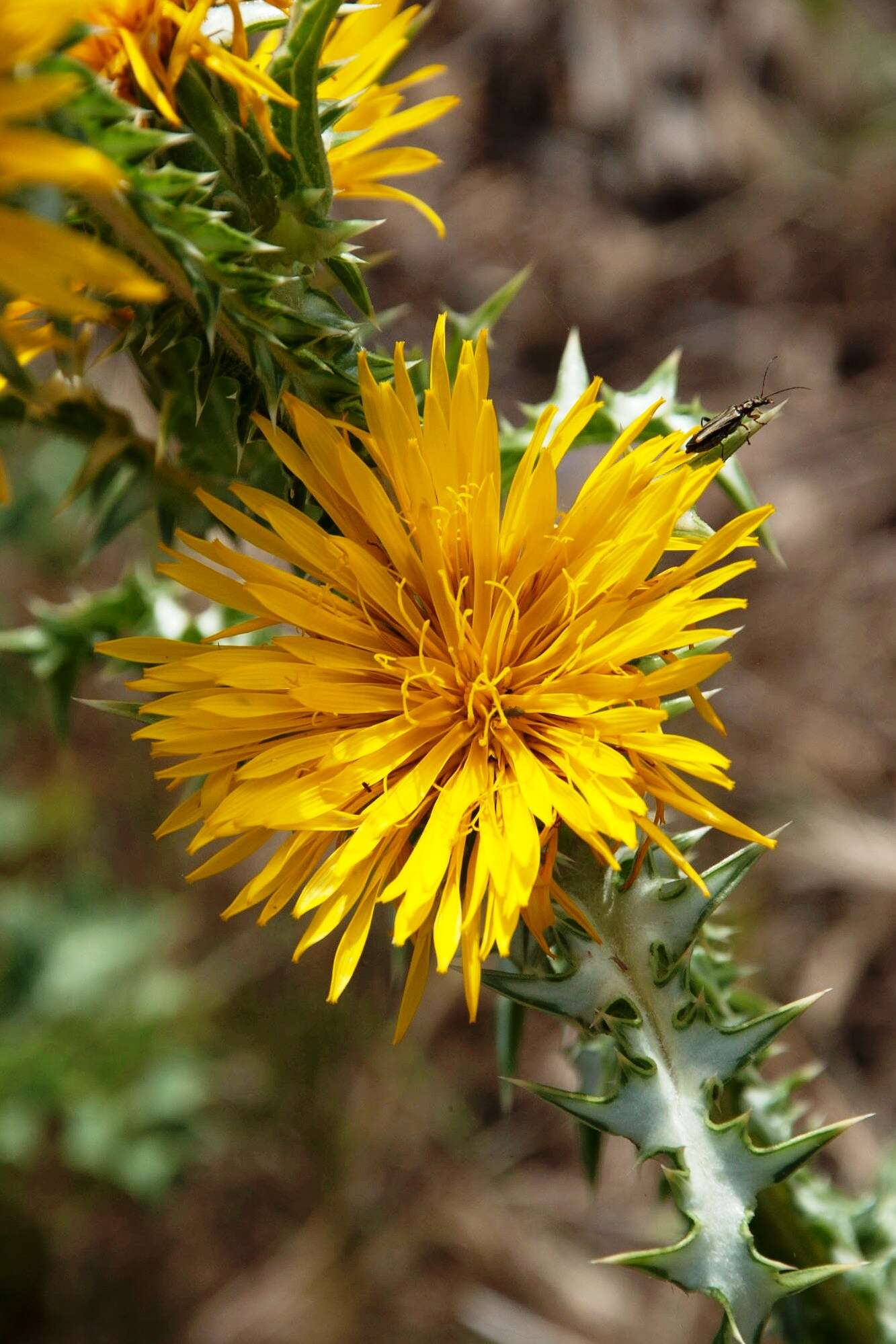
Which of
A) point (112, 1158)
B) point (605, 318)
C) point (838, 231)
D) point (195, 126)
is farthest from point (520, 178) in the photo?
point (112, 1158)

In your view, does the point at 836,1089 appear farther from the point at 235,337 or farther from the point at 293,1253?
the point at 235,337

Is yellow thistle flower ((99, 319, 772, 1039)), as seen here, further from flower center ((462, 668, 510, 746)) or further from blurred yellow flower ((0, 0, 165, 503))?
blurred yellow flower ((0, 0, 165, 503))

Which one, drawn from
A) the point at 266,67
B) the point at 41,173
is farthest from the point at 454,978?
the point at 41,173

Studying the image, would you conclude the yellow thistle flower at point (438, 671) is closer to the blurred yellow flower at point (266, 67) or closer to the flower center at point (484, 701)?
the flower center at point (484, 701)

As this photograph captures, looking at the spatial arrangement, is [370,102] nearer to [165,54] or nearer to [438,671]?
[165,54]

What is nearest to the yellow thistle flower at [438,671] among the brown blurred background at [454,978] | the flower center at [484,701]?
the flower center at [484,701]
